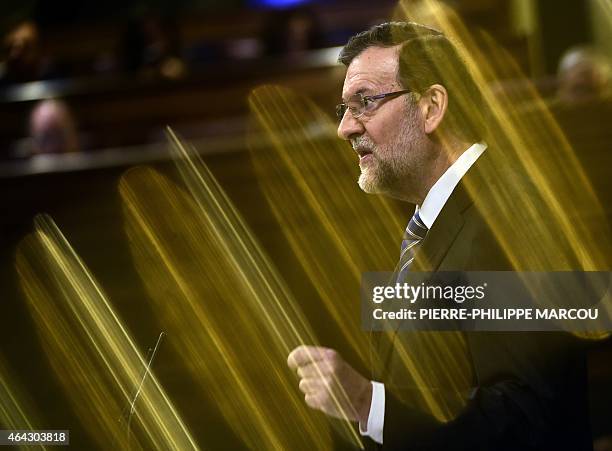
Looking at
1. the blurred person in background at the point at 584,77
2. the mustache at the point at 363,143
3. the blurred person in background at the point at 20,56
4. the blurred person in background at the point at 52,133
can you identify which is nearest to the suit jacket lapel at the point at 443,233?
the mustache at the point at 363,143

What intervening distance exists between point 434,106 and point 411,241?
0.78ft

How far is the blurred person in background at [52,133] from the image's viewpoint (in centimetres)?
268

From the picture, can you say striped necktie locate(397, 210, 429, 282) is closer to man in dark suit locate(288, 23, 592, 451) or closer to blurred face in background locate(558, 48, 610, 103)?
man in dark suit locate(288, 23, 592, 451)

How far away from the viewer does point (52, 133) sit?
2.71 m

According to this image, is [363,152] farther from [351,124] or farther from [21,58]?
[21,58]

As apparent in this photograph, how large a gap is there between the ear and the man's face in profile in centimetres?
2

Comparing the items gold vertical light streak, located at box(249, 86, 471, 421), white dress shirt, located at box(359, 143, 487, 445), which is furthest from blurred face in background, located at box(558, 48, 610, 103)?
white dress shirt, located at box(359, 143, 487, 445)

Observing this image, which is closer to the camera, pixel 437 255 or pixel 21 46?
pixel 437 255

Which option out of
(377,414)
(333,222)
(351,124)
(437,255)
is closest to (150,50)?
(333,222)

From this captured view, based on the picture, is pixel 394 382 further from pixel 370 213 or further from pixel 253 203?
pixel 253 203

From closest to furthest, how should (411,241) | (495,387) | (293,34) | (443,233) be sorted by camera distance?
1. (495,387)
2. (443,233)
3. (411,241)
4. (293,34)

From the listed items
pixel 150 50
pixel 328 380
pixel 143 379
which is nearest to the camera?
pixel 328 380

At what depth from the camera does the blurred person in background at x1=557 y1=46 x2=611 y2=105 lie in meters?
2.28

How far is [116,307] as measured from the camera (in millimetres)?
2119
